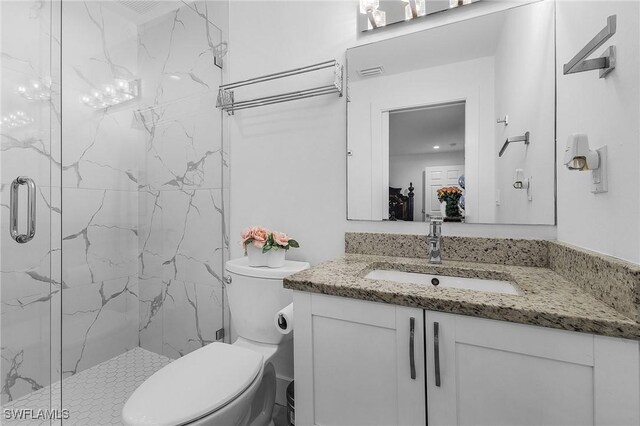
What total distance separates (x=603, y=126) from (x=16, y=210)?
228 centimetres

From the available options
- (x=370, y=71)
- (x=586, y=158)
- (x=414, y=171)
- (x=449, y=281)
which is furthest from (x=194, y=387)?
(x=370, y=71)

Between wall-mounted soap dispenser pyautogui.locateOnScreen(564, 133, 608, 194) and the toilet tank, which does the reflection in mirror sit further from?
the toilet tank

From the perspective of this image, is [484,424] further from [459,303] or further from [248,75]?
[248,75]

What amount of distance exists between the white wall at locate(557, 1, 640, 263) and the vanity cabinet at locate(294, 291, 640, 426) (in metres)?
0.28

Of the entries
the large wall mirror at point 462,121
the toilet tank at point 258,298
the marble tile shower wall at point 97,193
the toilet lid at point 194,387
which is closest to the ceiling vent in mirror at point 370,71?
the large wall mirror at point 462,121

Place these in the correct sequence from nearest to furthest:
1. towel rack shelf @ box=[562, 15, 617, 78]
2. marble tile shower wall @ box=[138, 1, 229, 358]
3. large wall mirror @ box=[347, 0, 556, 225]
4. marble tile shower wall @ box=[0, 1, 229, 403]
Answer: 1. towel rack shelf @ box=[562, 15, 617, 78]
2. large wall mirror @ box=[347, 0, 556, 225]
3. marble tile shower wall @ box=[0, 1, 229, 403]
4. marble tile shower wall @ box=[138, 1, 229, 358]

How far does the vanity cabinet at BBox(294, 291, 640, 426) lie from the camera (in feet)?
2.39

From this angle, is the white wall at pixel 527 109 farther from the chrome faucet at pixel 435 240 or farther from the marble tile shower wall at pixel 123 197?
the marble tile shower wall at pixel 123 197

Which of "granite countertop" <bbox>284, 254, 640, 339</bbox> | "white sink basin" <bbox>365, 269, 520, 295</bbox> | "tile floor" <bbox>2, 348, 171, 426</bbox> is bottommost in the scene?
"tile floor" <bbox>2, 348, 171, 426</bbox>

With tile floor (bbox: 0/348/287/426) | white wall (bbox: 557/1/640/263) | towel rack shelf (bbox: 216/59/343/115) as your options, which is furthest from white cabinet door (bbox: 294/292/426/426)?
towel rack shelf (bbox: 216/59/343/115)

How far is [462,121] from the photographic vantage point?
53.6 inches

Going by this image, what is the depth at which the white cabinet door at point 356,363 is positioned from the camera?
3.03ft

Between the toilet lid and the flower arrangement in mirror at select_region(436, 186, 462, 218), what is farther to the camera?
the flower arrangement in mirror at select_region(436, 186, 462, 218)

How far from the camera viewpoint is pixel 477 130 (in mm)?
1342
